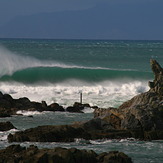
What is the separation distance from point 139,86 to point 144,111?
2722cm

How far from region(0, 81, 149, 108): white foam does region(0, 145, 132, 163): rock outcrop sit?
2346 cm

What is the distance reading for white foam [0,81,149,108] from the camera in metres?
47.9

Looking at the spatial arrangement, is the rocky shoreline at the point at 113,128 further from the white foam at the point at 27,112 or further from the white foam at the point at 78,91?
the white foam at the point at 78,91

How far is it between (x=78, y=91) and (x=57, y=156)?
111 feet

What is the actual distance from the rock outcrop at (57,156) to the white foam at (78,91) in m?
23.5

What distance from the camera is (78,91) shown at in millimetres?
54062

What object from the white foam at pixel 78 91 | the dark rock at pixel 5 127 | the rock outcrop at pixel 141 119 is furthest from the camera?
the white foam at pixel 78 91

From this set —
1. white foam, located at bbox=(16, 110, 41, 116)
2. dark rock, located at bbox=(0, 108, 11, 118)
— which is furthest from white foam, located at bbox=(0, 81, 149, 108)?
dark rock, located at bbox=(0, 108, 11, 118)

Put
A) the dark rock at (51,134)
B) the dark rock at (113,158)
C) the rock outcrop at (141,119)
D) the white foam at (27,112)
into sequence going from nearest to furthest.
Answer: the dark rock at (113,158) < the dark rock at (51,134) < the rock outcrop at (141,119) < the white foam at (27,112)

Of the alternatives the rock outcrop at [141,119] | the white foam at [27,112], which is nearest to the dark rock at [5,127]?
the rock outcrop at [141,119]

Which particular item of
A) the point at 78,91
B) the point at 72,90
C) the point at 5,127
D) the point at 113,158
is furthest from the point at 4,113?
the point at 72,90

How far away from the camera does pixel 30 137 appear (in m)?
27.3

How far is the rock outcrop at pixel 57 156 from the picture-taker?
66.1 feet

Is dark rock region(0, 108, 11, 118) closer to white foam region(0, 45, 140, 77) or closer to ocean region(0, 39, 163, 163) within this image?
ocean region(0, 39, 163, 163)
